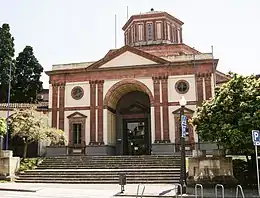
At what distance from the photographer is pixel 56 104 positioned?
118ft

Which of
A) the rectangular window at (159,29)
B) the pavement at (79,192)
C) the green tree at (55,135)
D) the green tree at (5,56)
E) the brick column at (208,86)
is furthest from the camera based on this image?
the green tree at (5,56)

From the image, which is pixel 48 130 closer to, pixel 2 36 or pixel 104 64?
pixel 104 64

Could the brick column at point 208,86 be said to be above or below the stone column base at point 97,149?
above

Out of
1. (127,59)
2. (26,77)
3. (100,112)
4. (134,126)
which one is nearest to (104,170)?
(100,112)

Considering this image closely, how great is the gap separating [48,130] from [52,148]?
5.03m

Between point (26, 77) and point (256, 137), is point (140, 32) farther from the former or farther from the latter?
point (256, 137)

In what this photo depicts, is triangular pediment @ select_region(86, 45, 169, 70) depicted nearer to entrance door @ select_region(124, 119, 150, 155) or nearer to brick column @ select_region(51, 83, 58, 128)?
brick column @ select_region(51, 83, 58, 128)

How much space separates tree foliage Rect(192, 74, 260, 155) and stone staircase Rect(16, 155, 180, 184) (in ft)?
15.0

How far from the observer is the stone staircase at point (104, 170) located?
23.3m

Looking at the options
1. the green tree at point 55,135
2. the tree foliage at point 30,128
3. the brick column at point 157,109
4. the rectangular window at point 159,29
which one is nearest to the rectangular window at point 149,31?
the rectangular window at point 159,29

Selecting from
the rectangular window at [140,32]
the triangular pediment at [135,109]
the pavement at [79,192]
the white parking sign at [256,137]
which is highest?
the rectangular window at [140,32]

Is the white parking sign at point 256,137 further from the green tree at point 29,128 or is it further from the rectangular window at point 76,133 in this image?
the rectangular window at point 76,133

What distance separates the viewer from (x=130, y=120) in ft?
123

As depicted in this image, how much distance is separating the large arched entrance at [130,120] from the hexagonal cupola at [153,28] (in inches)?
274
